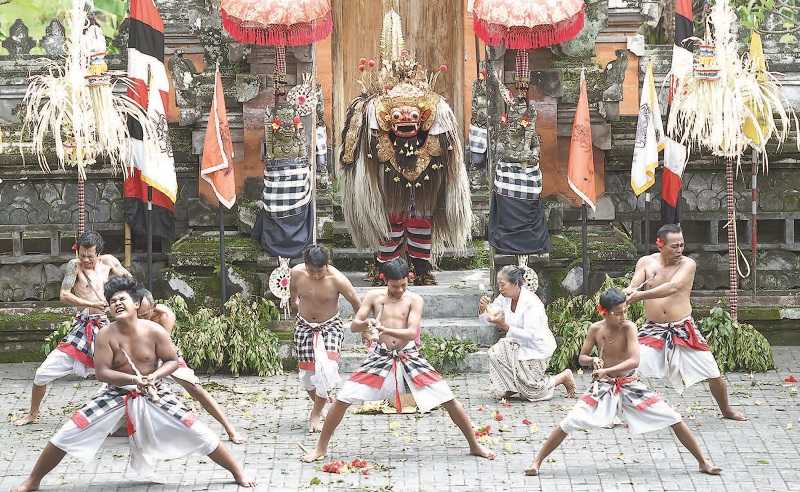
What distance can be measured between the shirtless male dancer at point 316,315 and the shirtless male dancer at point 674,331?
8.02 ft

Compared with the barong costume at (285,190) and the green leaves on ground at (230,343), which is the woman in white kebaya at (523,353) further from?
the barong costume at (285,190)

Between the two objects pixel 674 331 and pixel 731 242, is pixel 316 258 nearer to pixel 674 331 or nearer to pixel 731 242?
pixel 674 331

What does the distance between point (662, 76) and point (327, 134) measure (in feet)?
12.4

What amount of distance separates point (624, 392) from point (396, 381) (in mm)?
1721

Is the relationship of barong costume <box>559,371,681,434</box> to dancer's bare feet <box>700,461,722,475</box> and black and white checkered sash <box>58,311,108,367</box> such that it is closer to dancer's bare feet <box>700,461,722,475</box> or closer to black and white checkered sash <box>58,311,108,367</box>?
dancer's bare feet <box>700,461,722,475</box>

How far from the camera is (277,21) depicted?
47.5ft

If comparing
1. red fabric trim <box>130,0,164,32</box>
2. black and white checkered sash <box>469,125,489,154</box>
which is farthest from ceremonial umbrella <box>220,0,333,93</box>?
black and white checkered sash <box>469,125,489,154</box>

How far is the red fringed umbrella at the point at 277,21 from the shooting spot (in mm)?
14453

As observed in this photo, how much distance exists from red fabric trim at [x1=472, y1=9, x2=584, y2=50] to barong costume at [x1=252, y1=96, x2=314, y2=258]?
2.04 meters

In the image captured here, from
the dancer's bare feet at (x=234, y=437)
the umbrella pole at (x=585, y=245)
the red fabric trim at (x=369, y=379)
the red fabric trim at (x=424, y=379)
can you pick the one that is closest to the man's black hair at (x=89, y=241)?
the dancer's bare feet at (x=234, y=437)

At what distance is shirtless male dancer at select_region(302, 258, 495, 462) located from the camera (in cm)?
1143

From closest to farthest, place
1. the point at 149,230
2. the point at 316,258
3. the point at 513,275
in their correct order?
1. the point at 316,258
2. the point at 513,275
3. the point at 149,230

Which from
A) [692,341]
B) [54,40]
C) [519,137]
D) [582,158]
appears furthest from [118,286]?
[54,40]

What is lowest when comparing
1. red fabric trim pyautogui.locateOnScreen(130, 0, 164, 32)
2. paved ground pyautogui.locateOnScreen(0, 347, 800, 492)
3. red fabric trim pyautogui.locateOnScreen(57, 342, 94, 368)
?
paved ground pyautogui.locateOnScreen(0, 347, 800, 492)
